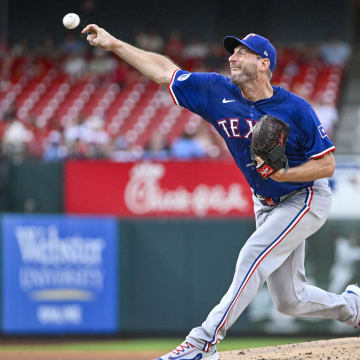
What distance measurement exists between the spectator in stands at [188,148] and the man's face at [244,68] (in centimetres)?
651

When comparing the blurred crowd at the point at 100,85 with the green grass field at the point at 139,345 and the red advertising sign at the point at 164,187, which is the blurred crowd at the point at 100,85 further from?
the green grass field at the point at 139,345

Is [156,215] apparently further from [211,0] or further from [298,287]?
[211,0]

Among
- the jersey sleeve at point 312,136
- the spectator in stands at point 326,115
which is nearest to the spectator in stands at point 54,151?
the spectator in stands at point 326,115

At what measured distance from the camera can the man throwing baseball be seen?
447cm

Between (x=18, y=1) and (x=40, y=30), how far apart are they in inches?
61.5

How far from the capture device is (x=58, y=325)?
9.38 meters

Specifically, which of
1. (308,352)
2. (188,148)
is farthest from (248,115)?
(188,148)

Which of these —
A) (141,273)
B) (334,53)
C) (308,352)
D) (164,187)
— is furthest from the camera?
(334,53)

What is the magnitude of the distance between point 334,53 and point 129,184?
6697 millimetres

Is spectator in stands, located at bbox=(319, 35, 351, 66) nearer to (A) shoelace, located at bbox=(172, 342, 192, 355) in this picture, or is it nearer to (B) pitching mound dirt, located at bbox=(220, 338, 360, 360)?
(B) pitching mound dirt, located at bbox=(220, 338, 360, 360)

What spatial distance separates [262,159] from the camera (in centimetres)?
432

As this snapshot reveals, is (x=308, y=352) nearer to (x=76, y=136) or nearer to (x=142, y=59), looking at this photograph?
(x=142, y=59)

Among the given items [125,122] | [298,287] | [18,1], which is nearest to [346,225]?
[298,287]

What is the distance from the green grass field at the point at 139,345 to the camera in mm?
9086
